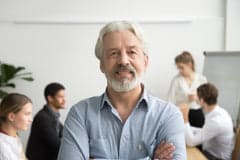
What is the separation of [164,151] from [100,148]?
24 cm

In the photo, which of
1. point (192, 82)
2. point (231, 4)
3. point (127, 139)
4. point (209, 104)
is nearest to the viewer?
point (127, 139)

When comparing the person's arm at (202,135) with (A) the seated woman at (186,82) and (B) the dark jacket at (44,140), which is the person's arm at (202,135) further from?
(A) the seated woman at (186,82)

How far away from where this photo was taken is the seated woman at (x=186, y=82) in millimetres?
4824

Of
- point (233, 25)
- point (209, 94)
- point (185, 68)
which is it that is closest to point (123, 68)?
point (209, 94)

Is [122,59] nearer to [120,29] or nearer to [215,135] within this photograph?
[120,29]

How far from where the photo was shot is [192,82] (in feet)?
16.0

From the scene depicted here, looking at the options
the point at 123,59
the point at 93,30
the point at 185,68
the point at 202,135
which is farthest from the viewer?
the point at 93,30

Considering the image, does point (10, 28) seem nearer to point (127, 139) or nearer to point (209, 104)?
point (209, 104)

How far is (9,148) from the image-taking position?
8.04 ft

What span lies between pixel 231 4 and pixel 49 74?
8.66ft

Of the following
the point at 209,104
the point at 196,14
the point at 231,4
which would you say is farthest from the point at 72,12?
the point at 209,104

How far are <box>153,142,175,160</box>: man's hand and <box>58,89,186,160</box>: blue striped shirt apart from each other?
0.06 feet

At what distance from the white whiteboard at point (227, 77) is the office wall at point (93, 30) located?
344 mm

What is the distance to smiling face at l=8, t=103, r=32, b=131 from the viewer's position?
2627 millimetres
